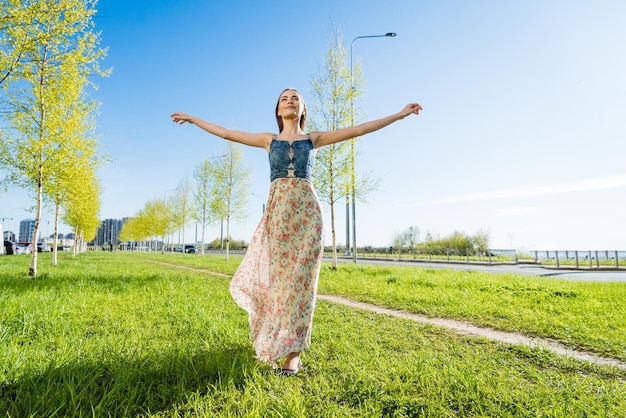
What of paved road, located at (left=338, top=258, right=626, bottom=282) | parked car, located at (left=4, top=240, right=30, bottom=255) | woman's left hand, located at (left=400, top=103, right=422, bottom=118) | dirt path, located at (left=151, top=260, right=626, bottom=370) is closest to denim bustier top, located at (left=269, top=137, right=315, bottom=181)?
woman's left hand, located at (left=400, top=103, right=422, bottom=118)

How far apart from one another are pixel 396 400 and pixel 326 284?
7.63 m

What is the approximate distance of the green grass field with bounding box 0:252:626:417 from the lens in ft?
8.55

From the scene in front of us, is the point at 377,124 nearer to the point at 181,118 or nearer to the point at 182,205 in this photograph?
the point at 181,118

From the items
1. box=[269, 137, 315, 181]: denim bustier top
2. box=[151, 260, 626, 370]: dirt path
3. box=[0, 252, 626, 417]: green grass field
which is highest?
box=[269, 137, 315, 181]: denim bustier top

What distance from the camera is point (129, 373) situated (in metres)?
2.96

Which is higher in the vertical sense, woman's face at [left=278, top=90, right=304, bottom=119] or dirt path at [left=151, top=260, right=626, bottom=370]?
woman's face at [left=278, top=90, right=304, bottom=119]

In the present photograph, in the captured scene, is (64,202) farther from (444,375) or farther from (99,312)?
(444,375)

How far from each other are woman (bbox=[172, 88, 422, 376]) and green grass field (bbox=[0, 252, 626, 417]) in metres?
0.33

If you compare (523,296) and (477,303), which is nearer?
(477,303)

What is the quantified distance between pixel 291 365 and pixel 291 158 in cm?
199

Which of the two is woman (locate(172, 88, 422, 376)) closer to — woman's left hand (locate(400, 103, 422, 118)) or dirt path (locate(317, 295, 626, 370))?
woman's left hand (locate(400, 103, 422, 118))

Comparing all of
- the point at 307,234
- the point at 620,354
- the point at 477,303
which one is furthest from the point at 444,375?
the point at 477,303

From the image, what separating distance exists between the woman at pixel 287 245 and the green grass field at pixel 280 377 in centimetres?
33

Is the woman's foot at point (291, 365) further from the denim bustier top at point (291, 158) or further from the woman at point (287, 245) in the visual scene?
the denim bustier top at point (291, 158)
